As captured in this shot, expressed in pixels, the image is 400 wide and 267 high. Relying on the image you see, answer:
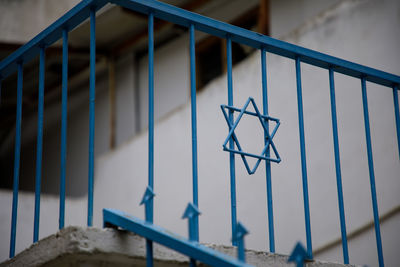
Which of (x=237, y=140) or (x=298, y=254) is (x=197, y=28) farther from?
(x=298, y=254)

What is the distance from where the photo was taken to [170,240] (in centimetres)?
197

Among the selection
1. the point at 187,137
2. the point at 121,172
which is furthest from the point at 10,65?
the point at 121,172

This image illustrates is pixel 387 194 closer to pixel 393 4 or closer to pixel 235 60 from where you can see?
pixel 393 4

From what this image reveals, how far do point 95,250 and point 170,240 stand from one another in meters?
0.26

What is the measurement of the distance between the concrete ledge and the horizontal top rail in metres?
0.83

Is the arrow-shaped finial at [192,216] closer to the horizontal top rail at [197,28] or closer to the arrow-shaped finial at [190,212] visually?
the arrow-shaped finial at [190,212]

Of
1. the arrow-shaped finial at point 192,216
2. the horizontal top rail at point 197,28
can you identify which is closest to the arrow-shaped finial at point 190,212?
the arrow-shaped finial at point 192,216

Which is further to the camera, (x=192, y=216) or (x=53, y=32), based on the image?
(x=53, y=32)

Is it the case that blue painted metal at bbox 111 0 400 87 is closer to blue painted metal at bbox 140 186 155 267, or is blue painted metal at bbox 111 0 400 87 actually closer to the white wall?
blue painted metal at bbox 140 186 155 267

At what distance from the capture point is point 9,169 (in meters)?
12.0

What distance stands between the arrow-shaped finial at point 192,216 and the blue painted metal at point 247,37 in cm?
88

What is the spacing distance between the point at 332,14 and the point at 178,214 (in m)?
2.88

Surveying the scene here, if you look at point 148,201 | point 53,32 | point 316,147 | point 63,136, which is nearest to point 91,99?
point 63,136

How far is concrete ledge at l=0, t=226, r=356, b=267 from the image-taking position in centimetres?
205
